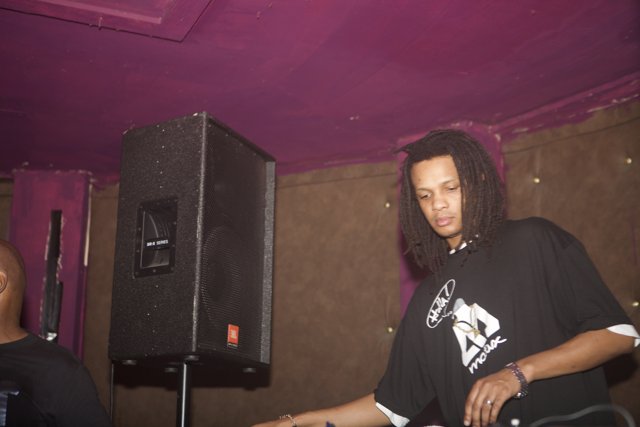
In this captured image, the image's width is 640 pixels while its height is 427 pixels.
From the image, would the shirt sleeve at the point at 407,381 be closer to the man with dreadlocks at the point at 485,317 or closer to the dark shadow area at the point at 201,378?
the man with dreadlocks at the point at 485,317

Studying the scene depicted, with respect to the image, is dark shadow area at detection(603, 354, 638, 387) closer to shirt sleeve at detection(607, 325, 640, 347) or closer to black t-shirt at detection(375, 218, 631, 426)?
black t-shirt at detection(375, 218, 631, 426)

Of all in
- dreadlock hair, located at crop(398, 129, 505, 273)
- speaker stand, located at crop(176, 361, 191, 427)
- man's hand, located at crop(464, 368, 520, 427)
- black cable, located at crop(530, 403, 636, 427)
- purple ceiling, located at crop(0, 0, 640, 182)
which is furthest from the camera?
purple ceiling, located at crop(0, 0, 640, 182)

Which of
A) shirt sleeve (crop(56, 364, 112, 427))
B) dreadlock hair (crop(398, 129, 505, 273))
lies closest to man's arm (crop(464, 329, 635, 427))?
dreadlock hair (crop(398, 129, 505, 273))

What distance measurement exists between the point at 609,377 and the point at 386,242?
1.32 meters

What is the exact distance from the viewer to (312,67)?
3029 mm

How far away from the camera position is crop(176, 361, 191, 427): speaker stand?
2137 millimetres

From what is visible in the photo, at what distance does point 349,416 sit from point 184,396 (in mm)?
528

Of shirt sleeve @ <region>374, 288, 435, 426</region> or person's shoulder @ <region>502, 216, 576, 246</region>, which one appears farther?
shirt sleeve @ <region>374, 288, 435, 426</region>

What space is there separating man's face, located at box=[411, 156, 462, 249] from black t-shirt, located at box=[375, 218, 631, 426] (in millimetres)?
97

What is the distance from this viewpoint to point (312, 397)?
12.4 ft

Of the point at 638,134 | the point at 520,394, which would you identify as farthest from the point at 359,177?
the point at 520,394

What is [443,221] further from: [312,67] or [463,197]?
[312,67]

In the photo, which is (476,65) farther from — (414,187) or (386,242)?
(386,242)

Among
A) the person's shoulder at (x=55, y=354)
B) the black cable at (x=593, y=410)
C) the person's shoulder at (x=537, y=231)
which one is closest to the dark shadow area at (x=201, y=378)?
the person's shoulder at (x=55, y=354)
